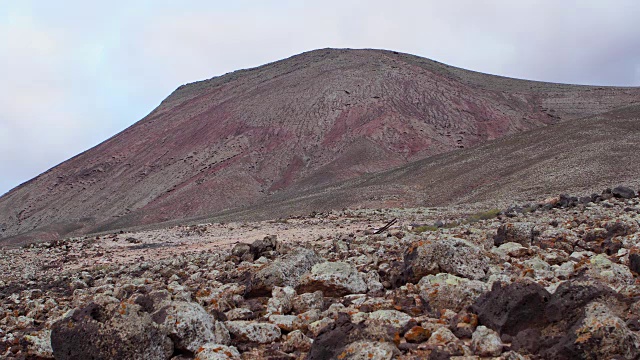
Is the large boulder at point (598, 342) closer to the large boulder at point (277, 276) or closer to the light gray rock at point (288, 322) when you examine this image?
the light gray rock at point (288, 322)

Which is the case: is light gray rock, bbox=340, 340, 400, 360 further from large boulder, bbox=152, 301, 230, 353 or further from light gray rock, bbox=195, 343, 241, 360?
large boulder, bbox=152, 301, 230, 353

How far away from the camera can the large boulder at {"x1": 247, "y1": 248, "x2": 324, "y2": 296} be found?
7223mm

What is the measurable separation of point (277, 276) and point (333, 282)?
3.12 feet

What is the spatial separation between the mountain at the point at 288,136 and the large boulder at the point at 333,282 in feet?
168

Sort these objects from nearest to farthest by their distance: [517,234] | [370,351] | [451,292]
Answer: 1. [370,351]
2. [451,292]
3. [517,234]

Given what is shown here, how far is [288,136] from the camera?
242 ft

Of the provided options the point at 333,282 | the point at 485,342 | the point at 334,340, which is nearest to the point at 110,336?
the point at 334,340

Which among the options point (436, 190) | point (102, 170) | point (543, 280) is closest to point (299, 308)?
point (543, 280)

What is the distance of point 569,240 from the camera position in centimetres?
907

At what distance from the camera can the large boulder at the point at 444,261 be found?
6668 mm

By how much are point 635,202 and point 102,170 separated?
240 ft

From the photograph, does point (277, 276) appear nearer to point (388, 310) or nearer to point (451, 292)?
point (388, 310)

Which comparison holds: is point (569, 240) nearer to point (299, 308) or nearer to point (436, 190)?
point (299, 308)

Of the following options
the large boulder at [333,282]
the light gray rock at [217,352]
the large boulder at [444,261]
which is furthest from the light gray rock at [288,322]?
the large boulder at [444,261]
